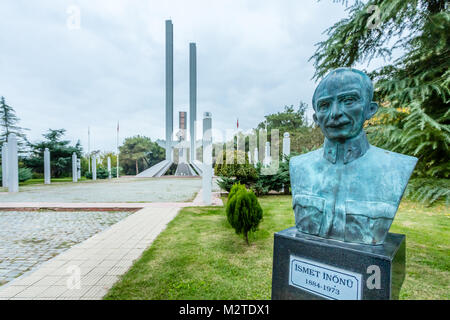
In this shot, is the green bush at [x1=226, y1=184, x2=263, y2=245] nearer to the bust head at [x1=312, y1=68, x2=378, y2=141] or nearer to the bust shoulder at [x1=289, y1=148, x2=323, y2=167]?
the bust shoulder at [x1=289, y1=148, x2=323, y2=167]

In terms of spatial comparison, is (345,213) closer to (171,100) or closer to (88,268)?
(88,268)

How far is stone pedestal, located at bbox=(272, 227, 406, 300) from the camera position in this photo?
139 centimetres

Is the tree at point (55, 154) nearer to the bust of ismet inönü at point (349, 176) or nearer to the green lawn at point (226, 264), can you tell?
the green lawn at point (226, 264)

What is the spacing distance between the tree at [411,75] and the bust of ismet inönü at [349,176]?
4.33 metres

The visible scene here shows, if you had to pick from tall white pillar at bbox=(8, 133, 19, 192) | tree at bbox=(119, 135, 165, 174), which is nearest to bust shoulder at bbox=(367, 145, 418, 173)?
tall white pillar at bbox=(8, 133, 19, 192)

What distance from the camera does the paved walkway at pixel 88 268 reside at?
7.52ft

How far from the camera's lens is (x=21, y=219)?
568cm

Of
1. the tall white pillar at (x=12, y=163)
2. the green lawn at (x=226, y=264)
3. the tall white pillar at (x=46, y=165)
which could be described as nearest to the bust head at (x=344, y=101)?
the green lawn at (x=226, y=264)

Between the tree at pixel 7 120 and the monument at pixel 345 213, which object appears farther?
the tree at pixel 7 120

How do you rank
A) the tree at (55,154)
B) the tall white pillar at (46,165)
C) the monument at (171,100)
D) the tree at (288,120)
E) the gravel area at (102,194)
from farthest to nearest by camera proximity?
the monument at (171,100) < the tree at (288,120) < the tree at (55,154) < the tall white pillar at (46,165) < the gravel area at (102,194)

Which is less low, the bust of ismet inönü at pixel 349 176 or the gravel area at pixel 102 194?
the bust of ismet inönü at pixel 349 176

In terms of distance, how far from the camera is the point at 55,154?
21.3m

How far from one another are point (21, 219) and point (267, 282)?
6.47 metres

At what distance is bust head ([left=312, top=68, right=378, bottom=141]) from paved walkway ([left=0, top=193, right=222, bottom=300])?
2.64m
